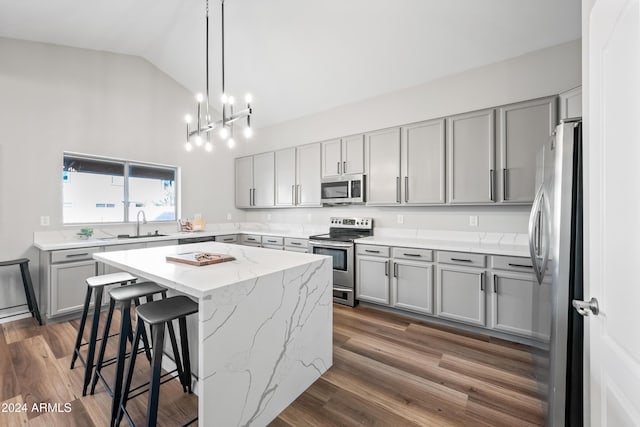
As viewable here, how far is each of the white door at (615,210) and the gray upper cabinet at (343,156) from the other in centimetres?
290

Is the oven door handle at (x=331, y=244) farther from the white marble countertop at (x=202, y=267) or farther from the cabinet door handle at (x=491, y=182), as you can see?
the cabinet door handle at (x=491, y=182)

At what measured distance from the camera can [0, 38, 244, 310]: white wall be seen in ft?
10.4

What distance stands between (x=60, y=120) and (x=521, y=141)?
17.6 feet

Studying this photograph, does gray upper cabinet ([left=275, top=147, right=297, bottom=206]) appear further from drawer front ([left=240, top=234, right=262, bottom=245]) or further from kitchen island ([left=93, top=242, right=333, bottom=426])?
kitchen island ([left=93, top=242, right=333, bottom=426])

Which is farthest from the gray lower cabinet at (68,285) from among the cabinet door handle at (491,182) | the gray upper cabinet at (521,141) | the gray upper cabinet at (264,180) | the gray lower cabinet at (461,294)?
the gray upper cabinet at (521,141)

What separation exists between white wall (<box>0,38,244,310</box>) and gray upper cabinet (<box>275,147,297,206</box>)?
5.35ft

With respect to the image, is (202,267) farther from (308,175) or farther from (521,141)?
(521,141)

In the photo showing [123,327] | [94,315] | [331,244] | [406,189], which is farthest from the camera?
[331,244]

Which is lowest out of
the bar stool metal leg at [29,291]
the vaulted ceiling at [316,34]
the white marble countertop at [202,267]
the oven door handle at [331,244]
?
the bar stool metal leg at [29,291]

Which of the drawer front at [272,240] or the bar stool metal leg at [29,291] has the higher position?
the drawer front at [272,240]

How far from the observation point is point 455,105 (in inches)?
131

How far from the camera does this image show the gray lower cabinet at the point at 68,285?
304 cm

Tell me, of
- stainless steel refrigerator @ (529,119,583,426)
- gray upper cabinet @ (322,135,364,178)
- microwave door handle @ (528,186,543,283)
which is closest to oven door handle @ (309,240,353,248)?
gray upper cabinet @ (322,135,364,178)

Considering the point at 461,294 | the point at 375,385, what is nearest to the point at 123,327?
the point at 375,385
